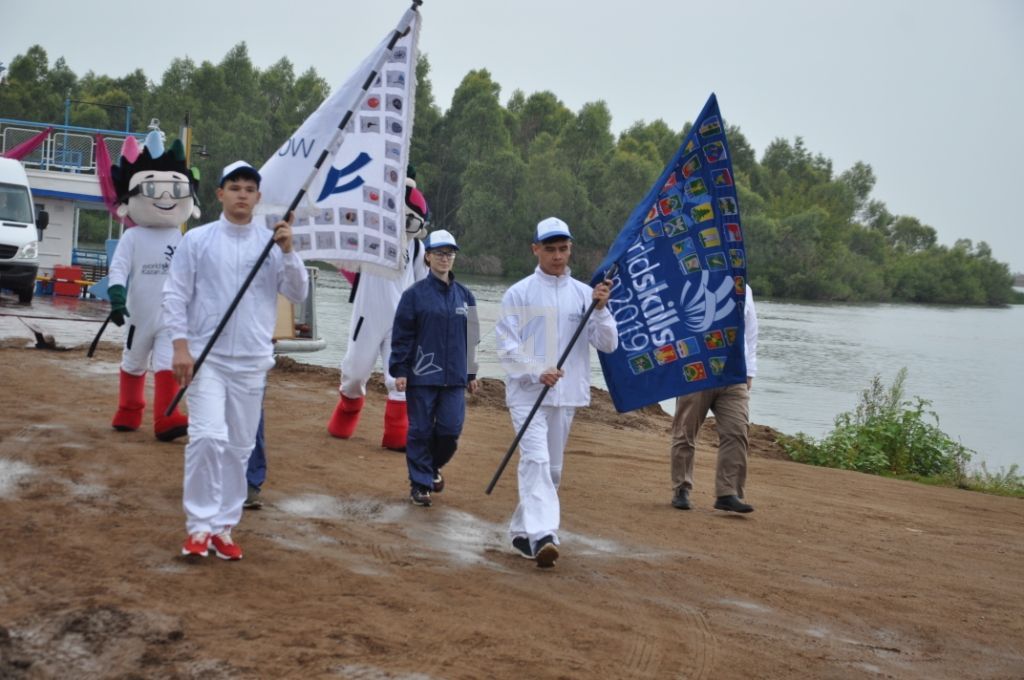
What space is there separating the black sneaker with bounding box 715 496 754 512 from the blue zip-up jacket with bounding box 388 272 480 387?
2.26m

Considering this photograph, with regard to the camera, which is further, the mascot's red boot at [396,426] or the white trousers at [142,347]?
the mascot's red boot at [396,426]

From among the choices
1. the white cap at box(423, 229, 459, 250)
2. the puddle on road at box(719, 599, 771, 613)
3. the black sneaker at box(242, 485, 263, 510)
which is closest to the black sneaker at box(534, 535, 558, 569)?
the puddle on road at box(719, 599, 771, 613)

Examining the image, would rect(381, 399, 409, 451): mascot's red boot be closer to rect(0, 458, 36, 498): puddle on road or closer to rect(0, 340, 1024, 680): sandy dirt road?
rect(0, 340, 1024, 680): sandy dirt road

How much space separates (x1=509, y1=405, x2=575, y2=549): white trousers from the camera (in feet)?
22.7

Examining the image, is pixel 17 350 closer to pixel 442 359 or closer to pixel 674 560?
pixel 442 359

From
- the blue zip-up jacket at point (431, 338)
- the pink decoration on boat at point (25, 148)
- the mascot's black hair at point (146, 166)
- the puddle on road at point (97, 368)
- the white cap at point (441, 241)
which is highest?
the pink decoration on boat at point (25, 148)

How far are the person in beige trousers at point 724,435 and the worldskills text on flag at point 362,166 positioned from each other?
2713mm

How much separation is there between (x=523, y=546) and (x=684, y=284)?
83.7 inches

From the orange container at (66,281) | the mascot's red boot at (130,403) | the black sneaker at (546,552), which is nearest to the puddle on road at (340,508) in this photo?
the black sneaker at (546,552)

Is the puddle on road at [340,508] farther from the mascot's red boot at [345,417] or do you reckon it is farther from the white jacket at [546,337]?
the mascot's red boot at [345,417]

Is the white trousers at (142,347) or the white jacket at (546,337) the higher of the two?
the white jacket at (546,337)

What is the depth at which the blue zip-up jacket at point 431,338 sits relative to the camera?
8.24 metres

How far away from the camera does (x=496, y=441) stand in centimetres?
1209

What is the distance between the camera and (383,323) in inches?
392
